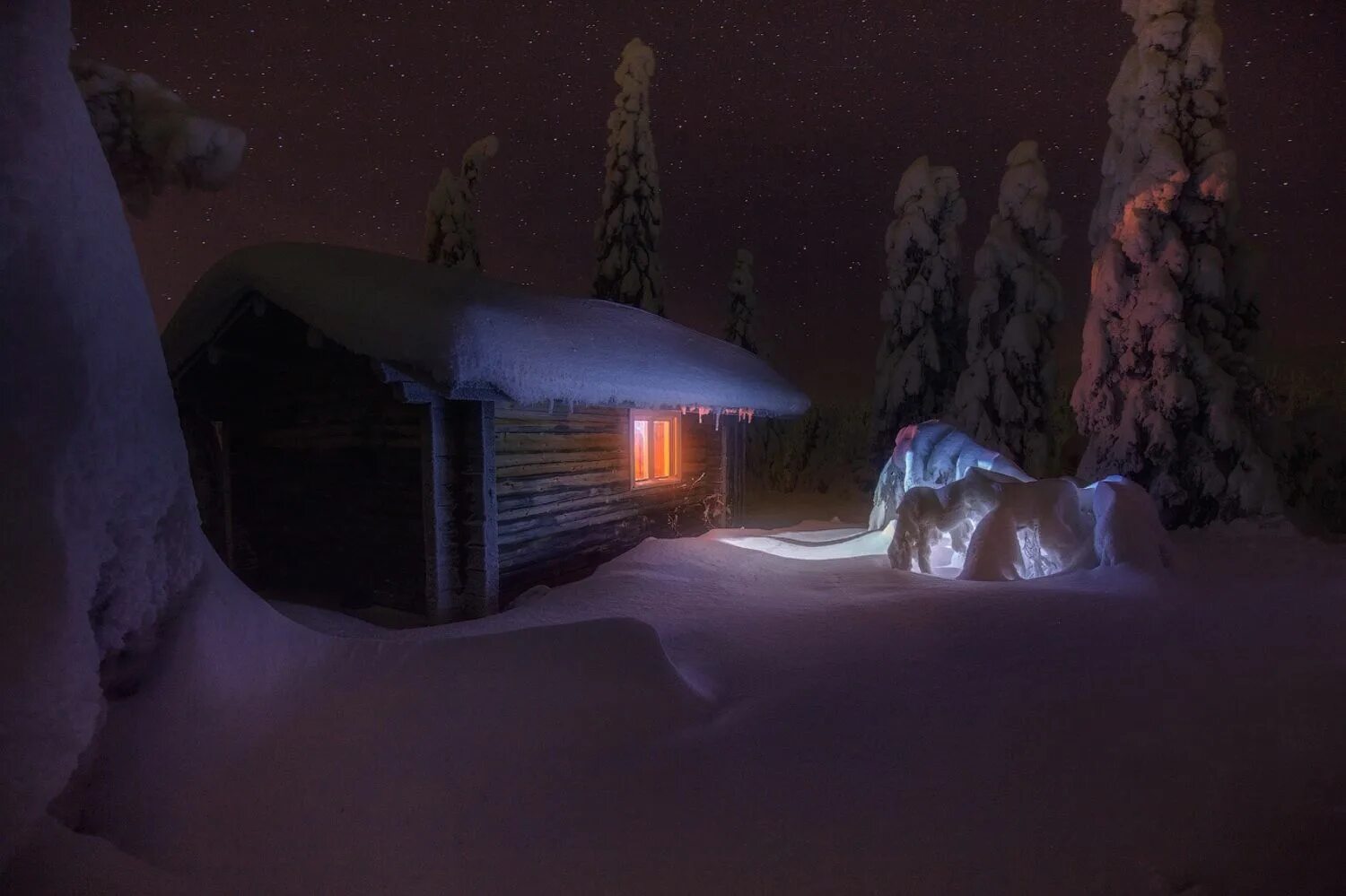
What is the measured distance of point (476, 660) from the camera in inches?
186

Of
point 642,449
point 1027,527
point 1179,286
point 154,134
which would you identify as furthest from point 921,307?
point 154,134

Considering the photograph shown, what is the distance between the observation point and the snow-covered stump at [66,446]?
2.90 metres

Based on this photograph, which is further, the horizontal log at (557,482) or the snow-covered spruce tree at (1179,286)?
the snow-covered spruce tree at (1179,286)

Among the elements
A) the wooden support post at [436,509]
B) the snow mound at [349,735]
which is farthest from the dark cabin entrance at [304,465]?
the snow mound at [349,735]

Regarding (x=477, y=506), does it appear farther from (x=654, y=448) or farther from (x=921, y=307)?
(x=921, y=307)

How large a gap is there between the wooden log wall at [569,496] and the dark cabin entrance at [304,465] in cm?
114

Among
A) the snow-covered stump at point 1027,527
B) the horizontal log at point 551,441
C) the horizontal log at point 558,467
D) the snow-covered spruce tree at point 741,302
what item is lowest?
the snow-covered stump at point 1027,527

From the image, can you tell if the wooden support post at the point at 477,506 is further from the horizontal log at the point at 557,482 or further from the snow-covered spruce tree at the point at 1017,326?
the snow-covered spruce tree at the point at 1017,326

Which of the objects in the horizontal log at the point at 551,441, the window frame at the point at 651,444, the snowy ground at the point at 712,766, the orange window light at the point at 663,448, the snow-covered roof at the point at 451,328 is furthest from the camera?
the orange window light at the point at 663,448

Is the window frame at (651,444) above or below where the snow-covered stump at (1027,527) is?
above

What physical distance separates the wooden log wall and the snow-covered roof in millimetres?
757

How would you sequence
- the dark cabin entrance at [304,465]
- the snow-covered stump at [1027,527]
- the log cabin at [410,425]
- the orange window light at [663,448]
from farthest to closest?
1. the orange window light at [663,448]
2. the dark cabin entrance at [304,465]
3. the snow-covered stump at [1027,527]
4. the log cabin at [410,425]

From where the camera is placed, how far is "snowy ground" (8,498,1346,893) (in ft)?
9.88

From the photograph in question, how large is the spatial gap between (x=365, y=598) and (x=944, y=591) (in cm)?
752
